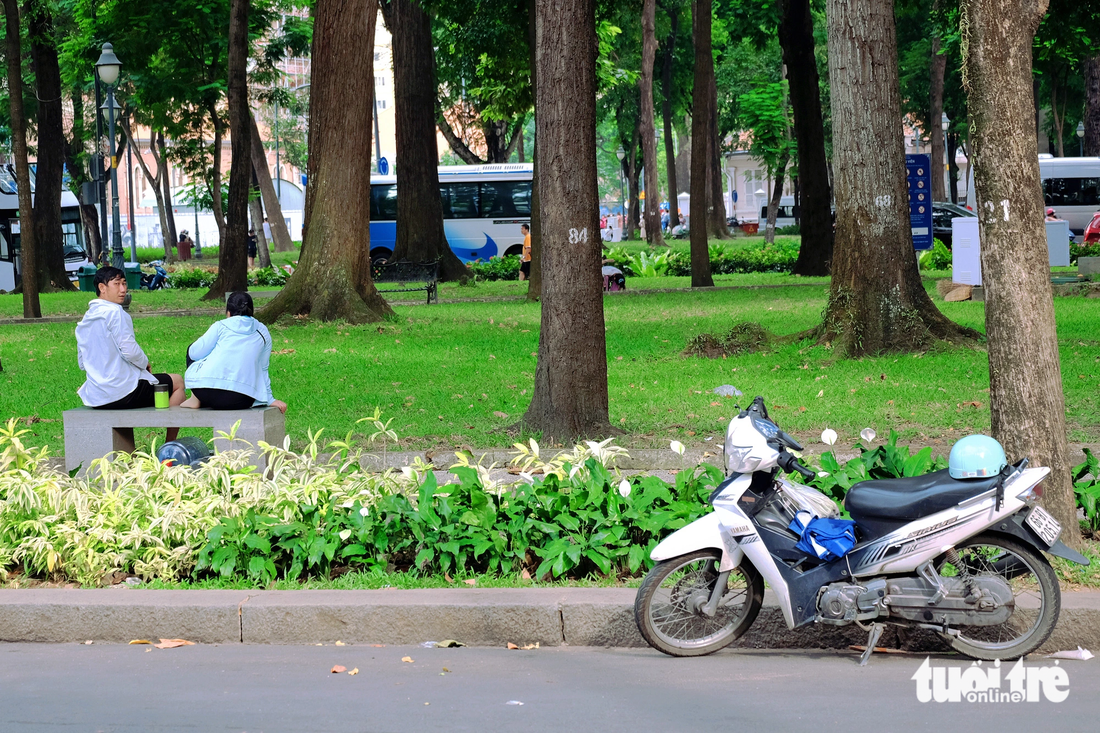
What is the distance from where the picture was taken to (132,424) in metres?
7.90

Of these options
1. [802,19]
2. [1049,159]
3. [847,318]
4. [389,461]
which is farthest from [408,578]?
[1049,159]

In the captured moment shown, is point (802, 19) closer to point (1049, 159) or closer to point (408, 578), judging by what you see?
point (1049, 159)

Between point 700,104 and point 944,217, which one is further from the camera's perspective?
point 944,217

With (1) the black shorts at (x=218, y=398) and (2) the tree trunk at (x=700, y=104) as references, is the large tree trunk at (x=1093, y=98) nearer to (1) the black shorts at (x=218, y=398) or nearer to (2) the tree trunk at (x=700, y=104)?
(2) the tree trunk at (x=700, y=104)

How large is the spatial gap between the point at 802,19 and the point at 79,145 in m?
31.8

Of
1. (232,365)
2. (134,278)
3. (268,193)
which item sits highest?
(268,193)

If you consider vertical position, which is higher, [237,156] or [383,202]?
[383,202]

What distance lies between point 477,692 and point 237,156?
66.4 feet

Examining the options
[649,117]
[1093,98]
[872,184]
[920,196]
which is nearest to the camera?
[872,184]

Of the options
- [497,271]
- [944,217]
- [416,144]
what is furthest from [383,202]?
[944,217]

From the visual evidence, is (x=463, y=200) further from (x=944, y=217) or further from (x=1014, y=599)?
(x=1014, y=599)

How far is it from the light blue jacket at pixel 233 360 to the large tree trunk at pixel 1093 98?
34044 mm

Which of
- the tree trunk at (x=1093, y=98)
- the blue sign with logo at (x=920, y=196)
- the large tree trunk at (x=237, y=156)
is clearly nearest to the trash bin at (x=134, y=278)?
the large tree trunk at (x=237, y=156)

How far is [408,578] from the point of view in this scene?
19.0 ft
